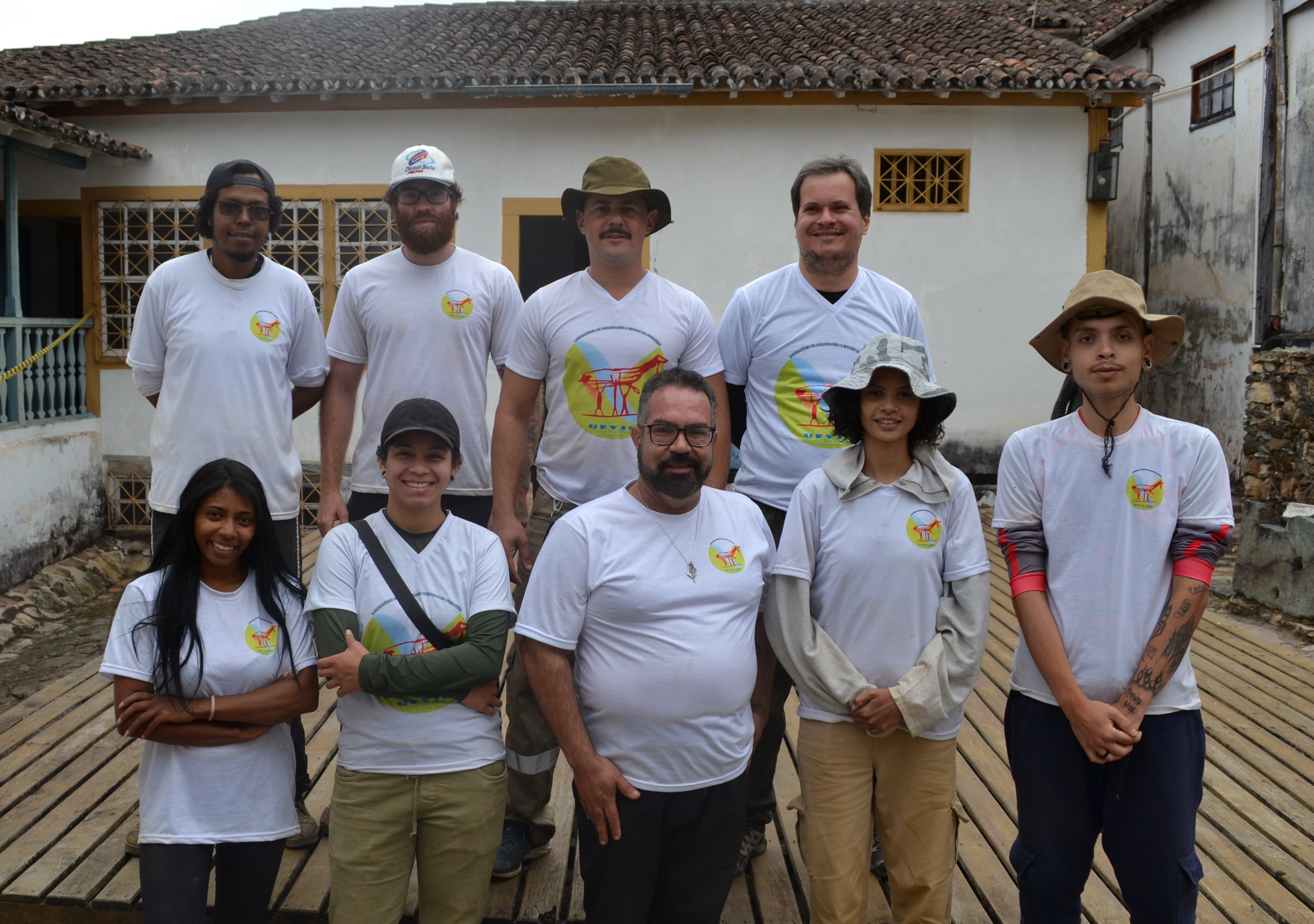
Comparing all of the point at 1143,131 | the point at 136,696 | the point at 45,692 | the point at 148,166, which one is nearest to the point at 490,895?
the point at 136,696

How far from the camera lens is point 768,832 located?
3.42 metres

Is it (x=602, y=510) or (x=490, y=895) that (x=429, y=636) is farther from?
(x=490, y=895)

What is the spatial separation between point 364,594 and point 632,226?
129cm

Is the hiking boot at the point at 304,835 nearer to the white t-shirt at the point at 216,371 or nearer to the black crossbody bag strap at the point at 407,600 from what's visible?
the white t-shirt at the point at 216,371

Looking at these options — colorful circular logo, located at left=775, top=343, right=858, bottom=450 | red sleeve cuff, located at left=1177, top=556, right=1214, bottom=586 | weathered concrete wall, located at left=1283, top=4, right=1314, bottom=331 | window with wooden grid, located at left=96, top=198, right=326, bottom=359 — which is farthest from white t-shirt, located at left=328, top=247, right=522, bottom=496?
weathered concrete wall, located at left=1283, top=4, right=1314, bottom=331

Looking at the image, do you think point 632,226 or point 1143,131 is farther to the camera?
point 1143,131

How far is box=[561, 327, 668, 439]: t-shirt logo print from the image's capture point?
2.98 metres

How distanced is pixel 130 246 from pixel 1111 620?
9917 millimetres

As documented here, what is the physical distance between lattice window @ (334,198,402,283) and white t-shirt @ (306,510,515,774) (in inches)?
302

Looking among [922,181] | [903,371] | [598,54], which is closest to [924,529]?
[903,371]

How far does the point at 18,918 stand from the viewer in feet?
9.75

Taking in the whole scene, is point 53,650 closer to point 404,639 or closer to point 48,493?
point 48,493

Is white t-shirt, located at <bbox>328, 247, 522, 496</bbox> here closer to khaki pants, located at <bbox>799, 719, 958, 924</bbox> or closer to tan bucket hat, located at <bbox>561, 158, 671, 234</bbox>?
tan bucket hat, located at <bbox>561, 158, 671, 234</bbox>

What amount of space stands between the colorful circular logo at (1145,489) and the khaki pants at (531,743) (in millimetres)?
1457
